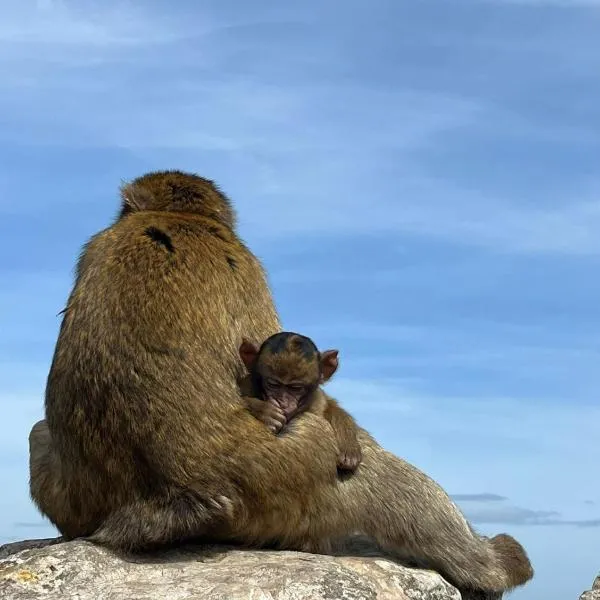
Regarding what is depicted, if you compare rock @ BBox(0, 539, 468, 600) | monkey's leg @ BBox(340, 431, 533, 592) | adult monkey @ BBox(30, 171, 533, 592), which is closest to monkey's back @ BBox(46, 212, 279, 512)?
adult monkey @ BBox(30, 171, 533, 592)

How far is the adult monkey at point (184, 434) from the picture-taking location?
8781 mm

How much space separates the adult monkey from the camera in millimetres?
8781

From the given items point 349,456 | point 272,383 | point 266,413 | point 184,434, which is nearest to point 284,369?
point 272,383

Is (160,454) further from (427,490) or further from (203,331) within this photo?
(427,490)

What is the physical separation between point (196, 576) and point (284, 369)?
1.65 m

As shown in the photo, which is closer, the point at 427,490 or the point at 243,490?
the point at 243,490

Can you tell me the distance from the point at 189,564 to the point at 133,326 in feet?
5.98

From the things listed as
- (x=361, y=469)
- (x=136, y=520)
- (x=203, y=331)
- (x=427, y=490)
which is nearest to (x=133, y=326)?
(x=203, y=331)

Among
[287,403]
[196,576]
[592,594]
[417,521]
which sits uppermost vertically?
[287,403]

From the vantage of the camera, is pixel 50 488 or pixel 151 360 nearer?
pixel 151 360

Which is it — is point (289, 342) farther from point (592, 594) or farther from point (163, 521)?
point (592, 594)

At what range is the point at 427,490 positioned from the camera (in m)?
9.84

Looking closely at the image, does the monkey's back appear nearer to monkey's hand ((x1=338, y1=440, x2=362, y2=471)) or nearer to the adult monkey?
the adult monkey

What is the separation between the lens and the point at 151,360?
8.83m
